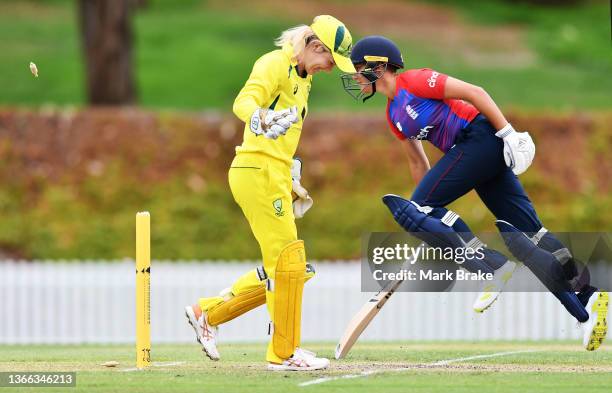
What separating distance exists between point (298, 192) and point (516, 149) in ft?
4.73

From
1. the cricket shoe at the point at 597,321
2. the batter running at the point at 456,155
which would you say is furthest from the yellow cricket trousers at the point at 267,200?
the cricket shoe at the point at 597,321

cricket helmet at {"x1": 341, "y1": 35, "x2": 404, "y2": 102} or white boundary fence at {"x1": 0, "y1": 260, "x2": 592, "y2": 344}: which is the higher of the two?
cricket helmet at {"x1": 341, "y1": 35, "x2": 404, "y2": 102}

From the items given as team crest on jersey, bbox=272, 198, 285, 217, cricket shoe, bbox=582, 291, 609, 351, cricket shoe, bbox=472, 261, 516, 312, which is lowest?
cricket shoe, bbox=582, 291, 609, 351

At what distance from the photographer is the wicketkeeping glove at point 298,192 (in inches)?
302

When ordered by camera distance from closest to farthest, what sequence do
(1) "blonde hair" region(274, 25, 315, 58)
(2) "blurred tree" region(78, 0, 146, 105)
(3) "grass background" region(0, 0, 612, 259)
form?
1. (1) "blonde hair" region(274, 25, 315, 58)
2. (3) "grass background" region(0, 0, 612, 259)
3. (2) "blurred tree" region(78, 0, 146, 105)

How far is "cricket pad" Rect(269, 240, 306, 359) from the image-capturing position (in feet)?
23.7

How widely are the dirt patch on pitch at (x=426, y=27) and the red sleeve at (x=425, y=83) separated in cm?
2070

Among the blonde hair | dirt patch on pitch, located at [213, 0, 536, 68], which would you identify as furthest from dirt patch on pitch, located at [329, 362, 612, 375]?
dirt patch on pitch, located at [213, 0, 536, 68]

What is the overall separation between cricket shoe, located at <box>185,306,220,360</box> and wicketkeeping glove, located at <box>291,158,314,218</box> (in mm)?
948

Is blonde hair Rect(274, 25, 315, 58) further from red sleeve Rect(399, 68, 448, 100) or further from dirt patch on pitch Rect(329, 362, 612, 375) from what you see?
dirt patch on pitch Rect(329, 362, 612, 375)

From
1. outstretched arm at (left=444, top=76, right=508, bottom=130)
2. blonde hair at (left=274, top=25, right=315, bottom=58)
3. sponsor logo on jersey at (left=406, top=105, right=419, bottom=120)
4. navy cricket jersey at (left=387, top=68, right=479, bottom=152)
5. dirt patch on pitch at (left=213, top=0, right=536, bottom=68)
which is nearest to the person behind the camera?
blonde hair at (left=274, top=25, right=315, bottom=58)

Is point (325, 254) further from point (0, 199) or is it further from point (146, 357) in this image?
point (146, 357)

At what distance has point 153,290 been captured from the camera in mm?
14469

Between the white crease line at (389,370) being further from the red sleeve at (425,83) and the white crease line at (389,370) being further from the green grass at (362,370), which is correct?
the red sleeve at (425,83)
